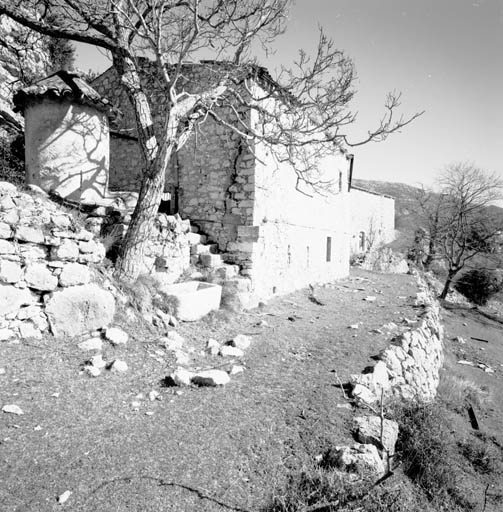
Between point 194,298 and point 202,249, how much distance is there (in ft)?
6.71

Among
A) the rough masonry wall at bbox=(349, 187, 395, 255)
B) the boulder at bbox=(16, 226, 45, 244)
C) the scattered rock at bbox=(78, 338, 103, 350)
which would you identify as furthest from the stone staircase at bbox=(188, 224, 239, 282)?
the rough masonry wall at bbox=(349, 187, 395, 255)

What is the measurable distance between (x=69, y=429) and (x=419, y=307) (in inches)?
382

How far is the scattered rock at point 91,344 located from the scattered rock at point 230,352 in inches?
65.7

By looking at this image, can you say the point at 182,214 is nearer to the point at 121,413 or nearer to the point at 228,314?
the point at 228,314

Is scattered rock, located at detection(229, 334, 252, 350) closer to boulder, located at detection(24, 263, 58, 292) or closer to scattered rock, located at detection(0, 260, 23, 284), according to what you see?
boulder, located at detection(24, 263, 58, 292)

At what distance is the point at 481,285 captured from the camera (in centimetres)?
2212

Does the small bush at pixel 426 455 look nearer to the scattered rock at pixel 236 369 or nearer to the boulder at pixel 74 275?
the scattered rock at pixel 236 369

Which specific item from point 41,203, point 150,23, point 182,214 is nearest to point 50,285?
point 41,203

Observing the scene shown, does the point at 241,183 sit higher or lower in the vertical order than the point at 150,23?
lower

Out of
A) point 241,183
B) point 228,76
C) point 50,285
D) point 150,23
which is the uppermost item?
point 150,23

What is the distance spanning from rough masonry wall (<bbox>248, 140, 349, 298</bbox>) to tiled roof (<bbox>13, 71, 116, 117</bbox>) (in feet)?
11.7

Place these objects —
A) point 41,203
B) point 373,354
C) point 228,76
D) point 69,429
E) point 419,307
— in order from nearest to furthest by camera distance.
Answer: point 69,429 → point 41,203 → point 373,354 → point 228,76 → point 419,307

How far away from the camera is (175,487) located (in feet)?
8.38

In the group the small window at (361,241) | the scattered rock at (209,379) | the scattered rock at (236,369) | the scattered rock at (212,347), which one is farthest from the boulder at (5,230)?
the small window at (361,241)
